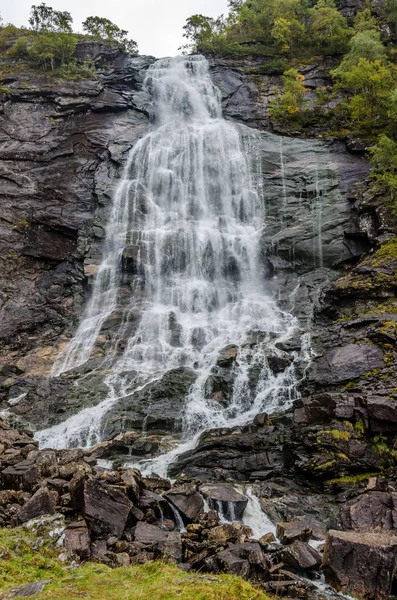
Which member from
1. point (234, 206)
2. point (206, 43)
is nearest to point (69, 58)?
point (206, 43)

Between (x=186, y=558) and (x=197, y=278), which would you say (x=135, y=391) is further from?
(x=186, y=558)

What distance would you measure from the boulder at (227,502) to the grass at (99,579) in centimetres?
368

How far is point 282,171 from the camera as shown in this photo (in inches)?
1282

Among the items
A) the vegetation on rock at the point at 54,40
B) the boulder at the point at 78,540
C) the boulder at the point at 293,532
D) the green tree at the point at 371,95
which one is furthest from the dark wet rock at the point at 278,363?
the vegetation on rock at the point at 54,40

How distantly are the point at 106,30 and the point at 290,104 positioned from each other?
28475mm

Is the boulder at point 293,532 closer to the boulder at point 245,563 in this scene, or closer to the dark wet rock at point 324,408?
the boulder at point 245,563

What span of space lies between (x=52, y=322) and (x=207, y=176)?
15.2 metres

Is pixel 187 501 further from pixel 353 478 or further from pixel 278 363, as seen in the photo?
pixel 278 363

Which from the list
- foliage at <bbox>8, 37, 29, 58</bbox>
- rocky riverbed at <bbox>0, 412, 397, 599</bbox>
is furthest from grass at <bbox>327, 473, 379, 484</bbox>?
foliage at <bbox>8, 37, 29, 58</bbox>

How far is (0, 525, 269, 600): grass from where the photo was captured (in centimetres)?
595

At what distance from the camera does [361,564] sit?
765 centimetres

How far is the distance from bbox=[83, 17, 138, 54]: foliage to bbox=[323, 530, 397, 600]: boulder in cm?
5596

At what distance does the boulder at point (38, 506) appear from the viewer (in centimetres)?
923

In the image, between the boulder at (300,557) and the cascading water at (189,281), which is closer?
the boulder at (300,557)
